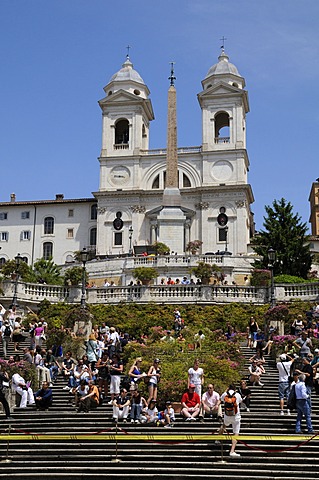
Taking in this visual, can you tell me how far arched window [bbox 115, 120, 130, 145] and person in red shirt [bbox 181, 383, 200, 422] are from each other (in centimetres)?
7149

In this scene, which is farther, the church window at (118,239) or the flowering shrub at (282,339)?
the church window at (118,239)

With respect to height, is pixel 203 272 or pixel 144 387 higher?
pixel 203 272

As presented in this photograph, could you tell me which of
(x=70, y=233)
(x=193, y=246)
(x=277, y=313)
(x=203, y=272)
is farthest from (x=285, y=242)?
(x=70, y=233)

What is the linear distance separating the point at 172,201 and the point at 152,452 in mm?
56753

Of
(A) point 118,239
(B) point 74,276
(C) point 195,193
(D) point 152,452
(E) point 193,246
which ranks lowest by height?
(D) point 152,452

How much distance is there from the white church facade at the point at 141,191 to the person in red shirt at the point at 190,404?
60.3 meters

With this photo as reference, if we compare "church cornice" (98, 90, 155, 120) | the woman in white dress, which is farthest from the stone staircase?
"church cornice" (98, 90, 155, 120)

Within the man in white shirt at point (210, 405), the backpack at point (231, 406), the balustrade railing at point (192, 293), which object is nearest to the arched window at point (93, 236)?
the balustrade railing at point (192, 293)

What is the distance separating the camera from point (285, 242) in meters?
59.4

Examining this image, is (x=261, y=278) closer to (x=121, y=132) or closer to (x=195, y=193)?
(x=195, y=193)

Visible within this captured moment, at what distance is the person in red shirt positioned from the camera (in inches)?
843

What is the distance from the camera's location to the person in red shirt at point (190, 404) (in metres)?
21.4

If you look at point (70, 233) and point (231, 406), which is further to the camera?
point (70, 233)

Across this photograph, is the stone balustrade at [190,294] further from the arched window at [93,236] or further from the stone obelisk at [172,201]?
the arched window at [93,236]
